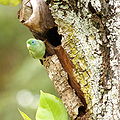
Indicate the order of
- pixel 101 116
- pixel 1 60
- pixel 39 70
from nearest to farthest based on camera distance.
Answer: pixel 101 116 → pixel 39 70 → pixel 1 60

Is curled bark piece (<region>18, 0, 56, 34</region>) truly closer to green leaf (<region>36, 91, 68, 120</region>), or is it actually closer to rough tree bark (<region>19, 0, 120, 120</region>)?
rough tree bark (<region>19, 0, 120, 120</region>)

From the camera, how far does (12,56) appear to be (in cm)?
361

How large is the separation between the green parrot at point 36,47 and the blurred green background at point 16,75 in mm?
1729

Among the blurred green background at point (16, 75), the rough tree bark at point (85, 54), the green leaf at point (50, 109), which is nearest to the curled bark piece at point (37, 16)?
the rough tree bark at point (85, 54)

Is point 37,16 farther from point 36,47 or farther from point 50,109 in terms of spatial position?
point 50,109

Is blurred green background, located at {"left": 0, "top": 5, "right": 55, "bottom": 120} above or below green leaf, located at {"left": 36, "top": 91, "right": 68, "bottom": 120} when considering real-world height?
below

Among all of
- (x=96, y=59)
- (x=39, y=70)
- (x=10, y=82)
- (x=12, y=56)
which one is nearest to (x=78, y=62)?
(x=96, y=59)

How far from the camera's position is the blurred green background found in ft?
8.56

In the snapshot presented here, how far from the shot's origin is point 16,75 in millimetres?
2924

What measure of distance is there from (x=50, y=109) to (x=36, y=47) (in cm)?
12

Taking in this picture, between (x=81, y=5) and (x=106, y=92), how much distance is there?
16cm

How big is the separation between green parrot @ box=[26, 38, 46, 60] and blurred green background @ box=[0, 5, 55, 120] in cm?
173

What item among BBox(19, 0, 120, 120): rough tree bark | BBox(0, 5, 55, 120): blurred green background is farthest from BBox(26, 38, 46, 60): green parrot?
BBox(0, 5, 55, 120): blurred green background

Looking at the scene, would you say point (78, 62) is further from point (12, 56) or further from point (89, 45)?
point (12, 56)
